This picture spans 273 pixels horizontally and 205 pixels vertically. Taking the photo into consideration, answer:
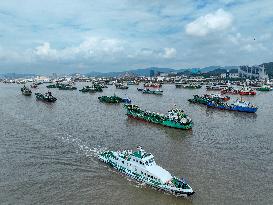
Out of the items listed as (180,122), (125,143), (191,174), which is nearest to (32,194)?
(191,174)

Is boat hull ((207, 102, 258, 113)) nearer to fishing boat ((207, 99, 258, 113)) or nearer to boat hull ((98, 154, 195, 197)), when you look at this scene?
fishing boat ((207, 99, 258, 113))

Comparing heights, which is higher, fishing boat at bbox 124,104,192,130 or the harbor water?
fishing boat at bbox 124,104,192,130

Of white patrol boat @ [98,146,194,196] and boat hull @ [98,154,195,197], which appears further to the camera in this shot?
white patrol boat @ [98,146,194,196]

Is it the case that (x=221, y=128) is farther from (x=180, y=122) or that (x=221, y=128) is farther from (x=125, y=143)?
(x=125, y=143)

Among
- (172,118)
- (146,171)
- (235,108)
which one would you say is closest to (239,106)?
(235,108)

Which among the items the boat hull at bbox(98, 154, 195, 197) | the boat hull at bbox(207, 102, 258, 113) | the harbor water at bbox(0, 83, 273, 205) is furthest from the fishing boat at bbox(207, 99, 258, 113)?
the boat hull at bbox(98, 154, 195, 197)

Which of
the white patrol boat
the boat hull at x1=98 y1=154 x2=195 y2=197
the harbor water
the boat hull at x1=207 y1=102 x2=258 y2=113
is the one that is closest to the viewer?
the boat hull at x1=98 y1=154 x2=195 y2=197

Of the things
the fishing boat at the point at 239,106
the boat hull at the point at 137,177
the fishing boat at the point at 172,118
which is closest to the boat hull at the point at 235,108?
the fishing boat at the point at 239,106
